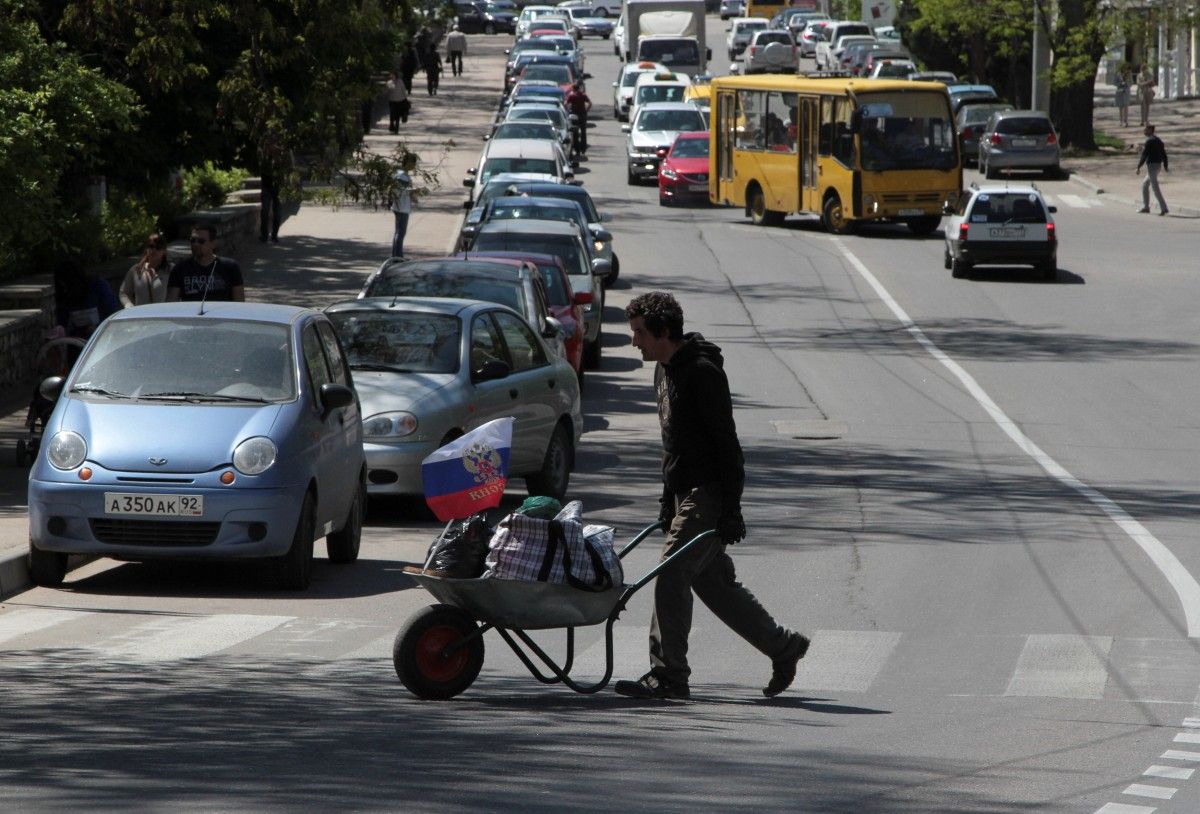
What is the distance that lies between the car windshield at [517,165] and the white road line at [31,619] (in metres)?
29.1

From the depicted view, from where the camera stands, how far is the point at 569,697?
878cm

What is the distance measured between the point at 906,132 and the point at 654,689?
108 ft

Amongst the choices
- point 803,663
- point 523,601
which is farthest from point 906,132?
point 523,601

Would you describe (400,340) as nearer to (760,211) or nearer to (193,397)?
(193,397)

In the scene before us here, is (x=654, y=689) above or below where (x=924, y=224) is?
above

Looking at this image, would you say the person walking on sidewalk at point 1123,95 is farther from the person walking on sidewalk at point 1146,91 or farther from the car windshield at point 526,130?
the car windshield at point 526,130

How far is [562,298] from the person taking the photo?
73.2ft

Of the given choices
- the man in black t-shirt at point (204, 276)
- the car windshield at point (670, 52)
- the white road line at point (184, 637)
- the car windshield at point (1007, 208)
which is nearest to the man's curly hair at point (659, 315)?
the white road line at point (184, 637)

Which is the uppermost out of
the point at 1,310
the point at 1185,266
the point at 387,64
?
the point at 387,64

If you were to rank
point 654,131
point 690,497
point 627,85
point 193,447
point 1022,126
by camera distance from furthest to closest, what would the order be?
point 627,85 → point 654,131 → point 1022,126 → point 193,447 → point 690,497

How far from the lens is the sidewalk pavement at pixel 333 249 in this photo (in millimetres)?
13875

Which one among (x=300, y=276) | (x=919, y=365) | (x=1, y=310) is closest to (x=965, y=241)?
(x=919, y=365)

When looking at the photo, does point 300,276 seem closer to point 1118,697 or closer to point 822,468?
point 822,468

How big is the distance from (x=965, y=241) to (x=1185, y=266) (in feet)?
14.9
